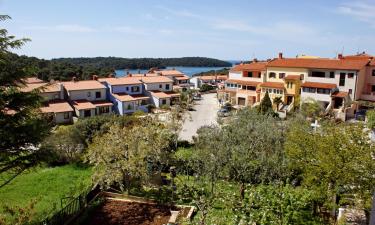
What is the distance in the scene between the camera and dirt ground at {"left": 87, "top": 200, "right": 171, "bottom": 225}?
53.8ft

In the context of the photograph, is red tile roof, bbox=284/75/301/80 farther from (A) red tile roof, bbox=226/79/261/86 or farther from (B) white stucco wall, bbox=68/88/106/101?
(B) white stucco wall, bbox=68/88/106/101

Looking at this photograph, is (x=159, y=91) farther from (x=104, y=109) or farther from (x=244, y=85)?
(x=244, y=85)

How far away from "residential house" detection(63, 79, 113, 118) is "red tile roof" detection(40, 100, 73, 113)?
1.08 meters

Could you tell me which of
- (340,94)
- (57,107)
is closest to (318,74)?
(340,94)

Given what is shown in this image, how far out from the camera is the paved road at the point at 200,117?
129ft

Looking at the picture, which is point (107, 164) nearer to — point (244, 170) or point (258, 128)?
point (244, 170)

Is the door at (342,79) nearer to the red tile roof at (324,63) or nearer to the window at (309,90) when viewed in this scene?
the red tile roof at (324,63)

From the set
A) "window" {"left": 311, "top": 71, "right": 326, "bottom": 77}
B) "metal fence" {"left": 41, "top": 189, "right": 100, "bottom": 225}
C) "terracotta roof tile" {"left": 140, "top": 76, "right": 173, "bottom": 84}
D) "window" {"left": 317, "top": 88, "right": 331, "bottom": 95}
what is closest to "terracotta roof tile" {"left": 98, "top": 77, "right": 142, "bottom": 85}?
"terracotta roof tile" {"left": 140, "top": 76, "right": 173, "bottom": 84}

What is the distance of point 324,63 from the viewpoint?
48.8 metres

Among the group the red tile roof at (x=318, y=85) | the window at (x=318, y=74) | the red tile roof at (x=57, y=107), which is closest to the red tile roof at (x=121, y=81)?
the red tile roof at (x=57, y=107)

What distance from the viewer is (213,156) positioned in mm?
18859

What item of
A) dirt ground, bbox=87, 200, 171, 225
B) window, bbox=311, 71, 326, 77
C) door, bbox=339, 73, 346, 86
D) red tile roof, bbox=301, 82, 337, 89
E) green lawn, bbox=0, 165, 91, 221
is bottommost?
green lawn, bbox=0, 165, 91, 221

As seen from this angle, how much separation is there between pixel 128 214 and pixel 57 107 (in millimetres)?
32871

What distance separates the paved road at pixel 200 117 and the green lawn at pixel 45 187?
13.8 meters
